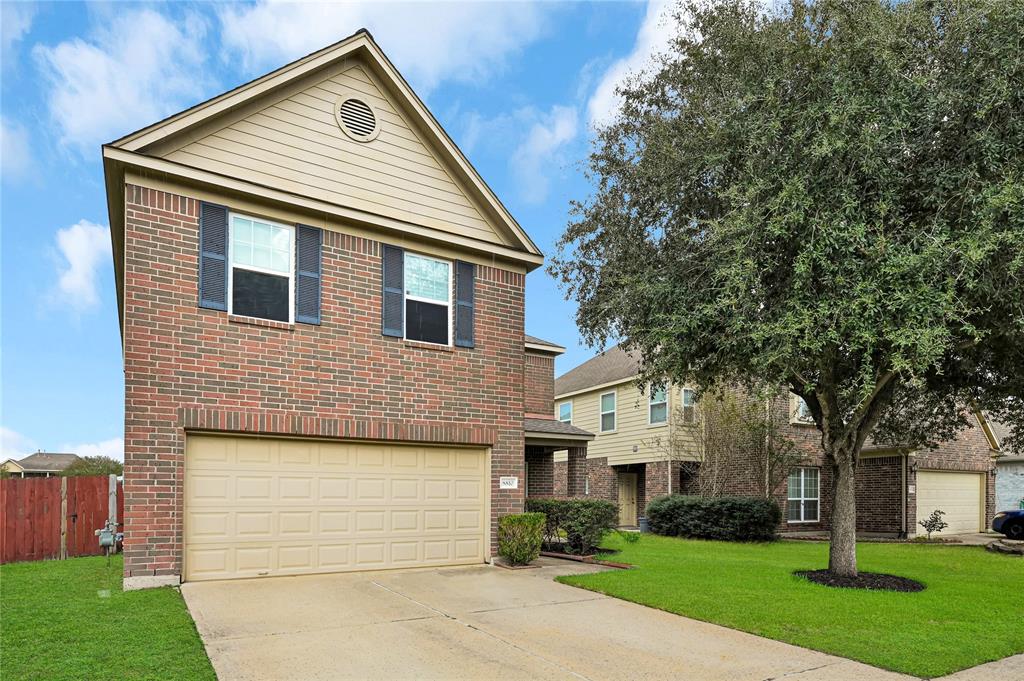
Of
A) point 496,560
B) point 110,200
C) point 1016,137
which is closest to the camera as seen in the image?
point 1016,137

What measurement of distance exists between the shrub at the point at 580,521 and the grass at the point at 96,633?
22.6 ft

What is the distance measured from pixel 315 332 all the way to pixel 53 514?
8154mm

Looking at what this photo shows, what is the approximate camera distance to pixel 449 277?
39.5 feet

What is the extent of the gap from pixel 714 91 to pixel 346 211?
20.2ft

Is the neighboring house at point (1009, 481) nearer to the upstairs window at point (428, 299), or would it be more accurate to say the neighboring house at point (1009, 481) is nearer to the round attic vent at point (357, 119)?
the upstairs window at point (428, 299)

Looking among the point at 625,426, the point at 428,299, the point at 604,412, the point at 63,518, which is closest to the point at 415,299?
the point at 428,299

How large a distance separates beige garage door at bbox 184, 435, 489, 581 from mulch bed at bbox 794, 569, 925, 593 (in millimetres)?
5505

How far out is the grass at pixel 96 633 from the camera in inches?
219

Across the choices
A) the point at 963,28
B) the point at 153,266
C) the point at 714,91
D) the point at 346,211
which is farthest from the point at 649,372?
the point at 153,266

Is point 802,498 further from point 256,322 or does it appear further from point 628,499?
point 256,322

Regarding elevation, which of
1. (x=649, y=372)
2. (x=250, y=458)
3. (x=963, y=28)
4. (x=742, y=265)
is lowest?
(x=250, y=458)

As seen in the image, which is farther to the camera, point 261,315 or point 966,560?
point 966,560

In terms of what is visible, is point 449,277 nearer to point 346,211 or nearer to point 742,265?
point 346,211

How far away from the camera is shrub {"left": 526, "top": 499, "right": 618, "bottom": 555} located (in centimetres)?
1293
